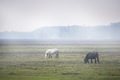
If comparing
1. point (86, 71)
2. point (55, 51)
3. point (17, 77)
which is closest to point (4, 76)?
point (17, 77)

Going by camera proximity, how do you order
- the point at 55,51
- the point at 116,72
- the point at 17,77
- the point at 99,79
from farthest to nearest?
the point at 55,51
the point at 116,72
the point at 17,77
the point at 99,79

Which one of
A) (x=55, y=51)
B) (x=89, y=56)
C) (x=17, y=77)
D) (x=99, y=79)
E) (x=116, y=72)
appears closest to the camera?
(x=99, y=79)

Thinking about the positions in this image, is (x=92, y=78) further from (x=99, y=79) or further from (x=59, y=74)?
(x=59, y=74)

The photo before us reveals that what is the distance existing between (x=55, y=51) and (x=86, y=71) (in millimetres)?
12549

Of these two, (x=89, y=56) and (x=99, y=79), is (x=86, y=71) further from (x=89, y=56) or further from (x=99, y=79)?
(x=89, y=56)

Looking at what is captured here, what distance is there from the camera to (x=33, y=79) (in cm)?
1672

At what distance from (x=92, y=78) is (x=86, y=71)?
283 cm

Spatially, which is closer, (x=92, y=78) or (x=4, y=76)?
(x=92, y=78)

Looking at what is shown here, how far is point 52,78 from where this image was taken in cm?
1702

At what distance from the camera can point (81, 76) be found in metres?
17.7

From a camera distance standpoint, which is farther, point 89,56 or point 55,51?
point 55,51

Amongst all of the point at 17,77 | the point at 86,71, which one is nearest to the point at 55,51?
the point at 86,71

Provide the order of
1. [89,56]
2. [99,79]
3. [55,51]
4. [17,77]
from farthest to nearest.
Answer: [55,51] < [89,56] < [17,77] < [99,79]

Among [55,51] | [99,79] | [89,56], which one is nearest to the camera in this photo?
[99,79]
